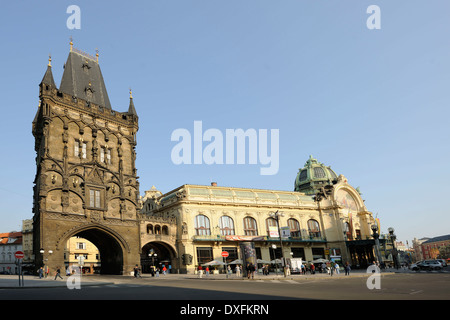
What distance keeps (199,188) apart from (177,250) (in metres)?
10.5

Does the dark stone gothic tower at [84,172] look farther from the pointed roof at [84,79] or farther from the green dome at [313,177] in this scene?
the green dome at [313,177]

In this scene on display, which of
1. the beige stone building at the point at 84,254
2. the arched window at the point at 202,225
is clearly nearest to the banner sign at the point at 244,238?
the arched window at the point at 202,225

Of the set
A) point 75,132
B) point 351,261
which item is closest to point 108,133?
point 75,132

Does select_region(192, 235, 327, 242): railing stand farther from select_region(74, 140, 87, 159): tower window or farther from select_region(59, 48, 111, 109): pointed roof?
select_region(59, 48, 111, 109): pointed roof

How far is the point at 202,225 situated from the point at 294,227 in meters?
19.2

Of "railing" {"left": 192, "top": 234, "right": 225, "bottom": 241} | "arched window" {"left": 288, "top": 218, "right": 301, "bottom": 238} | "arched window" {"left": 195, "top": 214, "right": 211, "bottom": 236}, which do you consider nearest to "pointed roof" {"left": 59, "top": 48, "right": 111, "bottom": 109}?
"arched window" {"left": 195, "top": 214, "right": 211, "bottom": 236}

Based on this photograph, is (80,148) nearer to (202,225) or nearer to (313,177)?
(202,225)

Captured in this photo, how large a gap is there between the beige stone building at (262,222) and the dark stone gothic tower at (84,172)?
595 cm

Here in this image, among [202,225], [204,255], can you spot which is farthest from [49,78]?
[204,255]

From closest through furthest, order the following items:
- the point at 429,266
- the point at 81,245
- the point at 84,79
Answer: the point at 429,266, the point at 84,79, the point at 81,245

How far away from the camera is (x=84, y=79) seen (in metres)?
51.3

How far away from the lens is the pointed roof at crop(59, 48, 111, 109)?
48.9 meters
